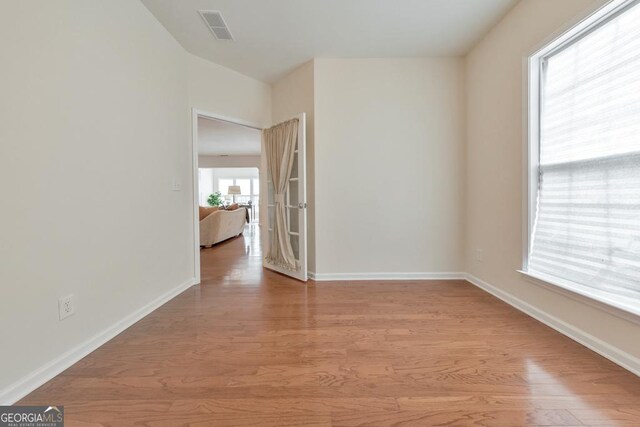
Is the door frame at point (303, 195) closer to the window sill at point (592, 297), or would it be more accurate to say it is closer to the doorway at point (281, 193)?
the doorway at point (281, 193)

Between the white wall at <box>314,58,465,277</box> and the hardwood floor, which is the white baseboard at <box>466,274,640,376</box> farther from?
the white wall at <box>314,58,465,277</box>

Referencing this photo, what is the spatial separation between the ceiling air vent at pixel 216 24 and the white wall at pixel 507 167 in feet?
8.45

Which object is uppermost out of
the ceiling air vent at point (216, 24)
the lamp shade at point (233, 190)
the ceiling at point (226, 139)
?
the ceiling at point (226, 139)

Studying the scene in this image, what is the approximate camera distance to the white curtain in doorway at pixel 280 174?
3.35m

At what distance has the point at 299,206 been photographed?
10.5 ft

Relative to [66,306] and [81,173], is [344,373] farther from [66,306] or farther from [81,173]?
[81,173]

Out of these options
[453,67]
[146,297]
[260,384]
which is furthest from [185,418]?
[453,67]

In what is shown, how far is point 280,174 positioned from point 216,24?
1.65 m

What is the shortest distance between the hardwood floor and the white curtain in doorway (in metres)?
1.18

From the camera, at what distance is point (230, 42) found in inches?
111

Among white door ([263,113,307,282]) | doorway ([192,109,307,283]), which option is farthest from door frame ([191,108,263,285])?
white door ([263,113,307,282])

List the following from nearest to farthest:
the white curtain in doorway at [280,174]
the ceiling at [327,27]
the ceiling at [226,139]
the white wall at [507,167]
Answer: the white wall at [507,167] < the ceiling at [327,27] < the white curtain in doorway at [280,174] < the ceiling at [226,139]

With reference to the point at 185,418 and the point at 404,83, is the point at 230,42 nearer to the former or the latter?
the point at 404,83

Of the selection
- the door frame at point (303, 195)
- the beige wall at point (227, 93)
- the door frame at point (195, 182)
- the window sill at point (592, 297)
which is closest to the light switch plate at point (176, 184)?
the door frame at point (195, 182)
